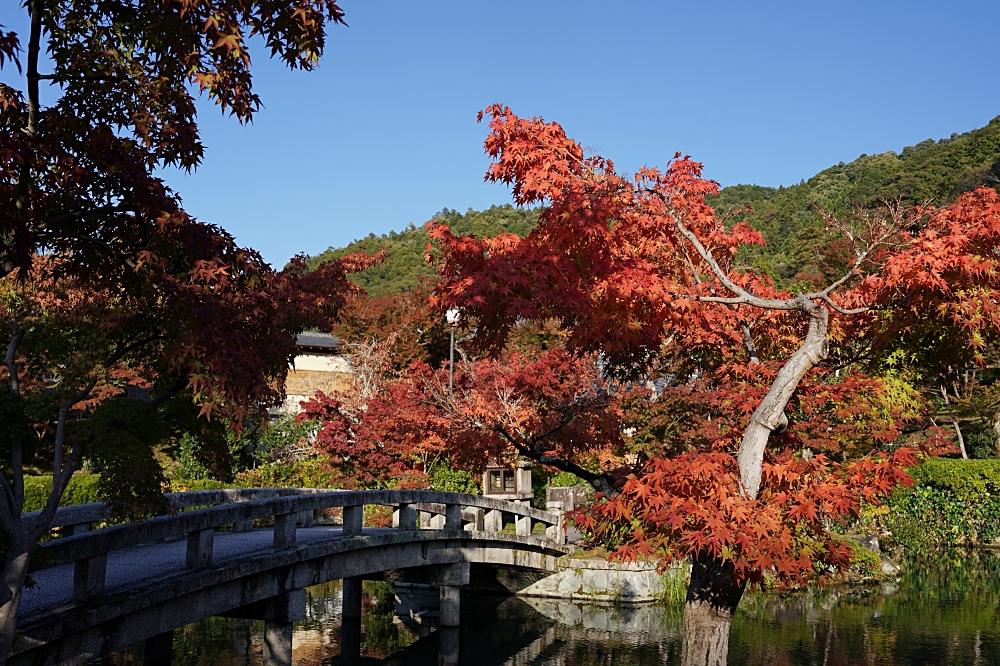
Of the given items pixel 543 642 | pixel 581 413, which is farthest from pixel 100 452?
pixel 543 642

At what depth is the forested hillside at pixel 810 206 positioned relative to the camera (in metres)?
46.7

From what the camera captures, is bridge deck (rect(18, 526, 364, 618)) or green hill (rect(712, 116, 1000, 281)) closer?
bridge deck (rect(18, 526, 364, 618))

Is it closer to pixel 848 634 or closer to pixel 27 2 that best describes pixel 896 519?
pixel 848 634

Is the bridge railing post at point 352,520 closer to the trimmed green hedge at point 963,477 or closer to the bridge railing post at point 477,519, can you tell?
the bridge railing post at point 477,519

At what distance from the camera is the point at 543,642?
1579cm

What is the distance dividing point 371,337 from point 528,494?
12153mm

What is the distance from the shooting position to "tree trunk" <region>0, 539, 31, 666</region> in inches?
249

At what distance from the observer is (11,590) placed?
251 inches

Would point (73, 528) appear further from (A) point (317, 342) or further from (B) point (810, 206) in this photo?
(B) point (810, 206)

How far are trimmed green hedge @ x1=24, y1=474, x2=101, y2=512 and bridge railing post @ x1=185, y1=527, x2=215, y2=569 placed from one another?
9.66 meters

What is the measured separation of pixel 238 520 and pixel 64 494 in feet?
38.4

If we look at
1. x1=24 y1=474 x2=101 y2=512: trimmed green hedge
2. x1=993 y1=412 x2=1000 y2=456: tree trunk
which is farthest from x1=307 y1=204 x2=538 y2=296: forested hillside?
x1=24 y1=474 x2=101 y2=512: trimmed green hedge

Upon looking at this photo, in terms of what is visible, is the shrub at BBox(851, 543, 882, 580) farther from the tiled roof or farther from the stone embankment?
the tiled roof

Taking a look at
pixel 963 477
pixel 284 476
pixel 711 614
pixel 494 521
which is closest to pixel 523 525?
pixel 494 521
